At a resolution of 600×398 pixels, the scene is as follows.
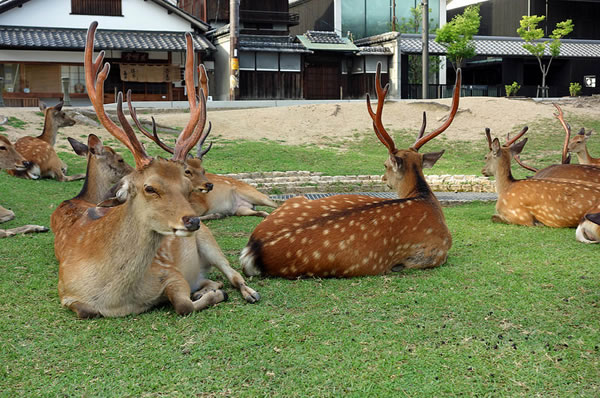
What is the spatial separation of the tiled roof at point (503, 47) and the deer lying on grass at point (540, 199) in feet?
76.0

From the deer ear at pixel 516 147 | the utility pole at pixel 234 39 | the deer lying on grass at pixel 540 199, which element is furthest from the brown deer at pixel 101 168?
the utility pole at pixel 234 39

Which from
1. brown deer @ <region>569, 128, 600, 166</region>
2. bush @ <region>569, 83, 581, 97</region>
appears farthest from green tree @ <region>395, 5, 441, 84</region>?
Answer: brown deer @ <region>569, 128, 600, 166</region>

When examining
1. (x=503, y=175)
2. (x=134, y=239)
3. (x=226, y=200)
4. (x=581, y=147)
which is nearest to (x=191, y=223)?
(x=134, y=239)

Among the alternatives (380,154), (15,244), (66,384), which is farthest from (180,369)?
(380,154)

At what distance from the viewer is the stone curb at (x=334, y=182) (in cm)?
892

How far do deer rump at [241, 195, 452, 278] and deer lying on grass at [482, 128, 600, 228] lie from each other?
6.16ft

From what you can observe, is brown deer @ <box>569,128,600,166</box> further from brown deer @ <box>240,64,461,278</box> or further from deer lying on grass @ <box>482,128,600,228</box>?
brown deer @ <box>240,64,461,278</box>

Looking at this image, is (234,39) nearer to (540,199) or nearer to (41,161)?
(41,161)

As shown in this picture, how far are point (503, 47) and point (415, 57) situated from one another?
4.15 m

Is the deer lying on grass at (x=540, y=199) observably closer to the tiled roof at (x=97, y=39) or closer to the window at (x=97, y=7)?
the tiled roof at (x=97, y=39)

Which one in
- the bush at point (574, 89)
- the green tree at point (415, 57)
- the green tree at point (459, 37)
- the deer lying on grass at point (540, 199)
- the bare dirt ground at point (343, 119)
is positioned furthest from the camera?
the green tree at point (415, 57)

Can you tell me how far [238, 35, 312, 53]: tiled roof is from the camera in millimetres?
25672

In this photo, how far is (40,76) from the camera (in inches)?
910

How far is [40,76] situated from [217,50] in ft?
22.5
